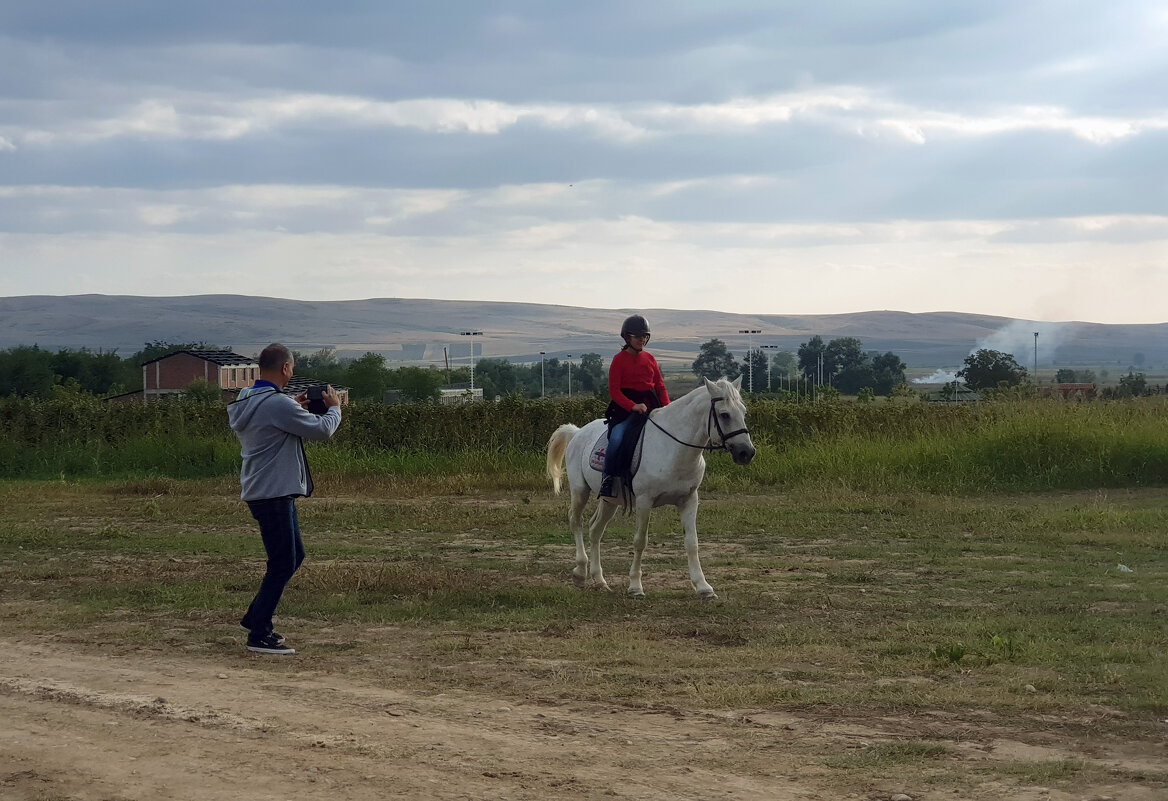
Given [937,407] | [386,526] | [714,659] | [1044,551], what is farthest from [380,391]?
[714,659]

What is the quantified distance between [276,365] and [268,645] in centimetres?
197

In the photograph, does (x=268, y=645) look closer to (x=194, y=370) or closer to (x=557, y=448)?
(x=557, y=448)

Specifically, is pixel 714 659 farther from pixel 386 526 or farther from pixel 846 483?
pixel 846 483

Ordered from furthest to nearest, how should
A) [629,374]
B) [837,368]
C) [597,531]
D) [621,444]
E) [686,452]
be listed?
[837,368] < [597,531] < [629,374] < [621,444] < [686,452]

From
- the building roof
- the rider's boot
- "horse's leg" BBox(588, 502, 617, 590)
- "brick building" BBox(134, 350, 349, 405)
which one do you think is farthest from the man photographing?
"brick building" BBox(134, 350, 349, 405)

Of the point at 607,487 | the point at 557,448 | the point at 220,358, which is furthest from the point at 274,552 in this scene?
the point at 220,358

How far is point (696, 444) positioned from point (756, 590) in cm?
152

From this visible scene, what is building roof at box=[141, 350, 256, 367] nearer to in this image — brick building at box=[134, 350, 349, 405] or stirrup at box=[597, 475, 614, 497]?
brick building at box=[134, 350, 349, 405]

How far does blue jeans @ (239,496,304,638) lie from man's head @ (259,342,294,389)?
33.0 inches

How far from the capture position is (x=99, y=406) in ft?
97.9

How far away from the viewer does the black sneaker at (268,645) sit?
8.84m

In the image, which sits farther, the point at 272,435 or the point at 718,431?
the point at 718,431

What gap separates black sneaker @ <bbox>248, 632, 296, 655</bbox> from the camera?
8844mm

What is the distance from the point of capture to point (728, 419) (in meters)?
11.4
